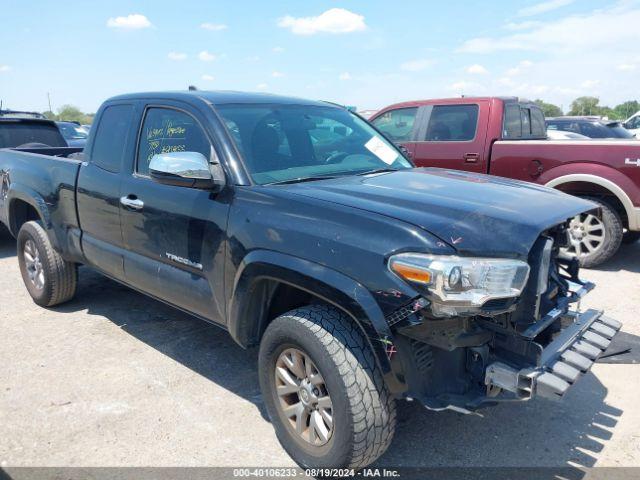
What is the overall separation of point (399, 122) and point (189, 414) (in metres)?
5.72

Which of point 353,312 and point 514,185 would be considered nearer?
point 353,312

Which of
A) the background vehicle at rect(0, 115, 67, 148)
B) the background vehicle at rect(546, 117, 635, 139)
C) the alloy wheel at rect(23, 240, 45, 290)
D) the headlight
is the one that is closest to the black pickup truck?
the headlight

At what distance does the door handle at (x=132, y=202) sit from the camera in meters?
3.65

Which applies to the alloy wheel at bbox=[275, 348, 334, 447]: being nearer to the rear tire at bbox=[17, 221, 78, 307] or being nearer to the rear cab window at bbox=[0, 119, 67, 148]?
the rear tire at bbox=[17, 221, 78, 307]

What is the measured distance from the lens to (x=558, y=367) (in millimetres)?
2451

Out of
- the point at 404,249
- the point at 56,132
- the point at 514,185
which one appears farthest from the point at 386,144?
the point at 56,132

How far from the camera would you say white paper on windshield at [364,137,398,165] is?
3932mm

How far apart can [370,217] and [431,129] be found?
5.45 metres

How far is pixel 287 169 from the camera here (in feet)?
10.8

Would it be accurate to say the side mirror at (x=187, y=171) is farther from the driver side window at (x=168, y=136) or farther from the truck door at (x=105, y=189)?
the truck door at (x=105, y=189)

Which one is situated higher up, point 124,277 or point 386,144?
point 386,144

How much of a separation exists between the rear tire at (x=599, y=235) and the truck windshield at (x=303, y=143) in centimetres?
324

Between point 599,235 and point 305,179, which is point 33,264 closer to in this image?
point 305,179

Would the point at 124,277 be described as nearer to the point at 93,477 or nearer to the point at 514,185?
the point at 93,477
